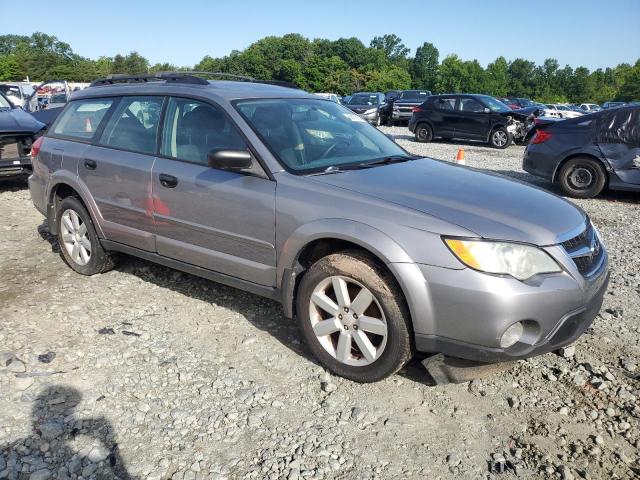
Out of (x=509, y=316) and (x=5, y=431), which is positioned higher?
(x=509, y=316)

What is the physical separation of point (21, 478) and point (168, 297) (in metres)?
A: 2.11

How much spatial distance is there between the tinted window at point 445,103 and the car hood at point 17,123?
12.4m

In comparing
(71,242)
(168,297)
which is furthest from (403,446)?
(71,242)

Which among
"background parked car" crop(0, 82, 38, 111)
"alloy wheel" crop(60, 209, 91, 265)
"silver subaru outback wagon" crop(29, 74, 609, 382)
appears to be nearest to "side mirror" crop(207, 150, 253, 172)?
"silver subaru outback wagon" crop(29, 74, 609, 382)

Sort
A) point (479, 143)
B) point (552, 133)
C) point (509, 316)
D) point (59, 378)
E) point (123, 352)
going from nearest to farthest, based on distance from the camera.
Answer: point (509, 316), point (59, 378), point (123, 352), point (552, 133), point (479, 143)

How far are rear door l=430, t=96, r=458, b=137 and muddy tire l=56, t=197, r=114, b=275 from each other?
14.3 m

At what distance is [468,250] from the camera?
266cm

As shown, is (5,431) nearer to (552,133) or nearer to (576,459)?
(576,459)

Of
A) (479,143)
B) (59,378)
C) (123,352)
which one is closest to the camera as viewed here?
(59,378)

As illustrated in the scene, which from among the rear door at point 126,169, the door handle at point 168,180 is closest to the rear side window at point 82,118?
the rear door at point 126,169

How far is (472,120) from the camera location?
1664 centimetres

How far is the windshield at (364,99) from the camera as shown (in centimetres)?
2525

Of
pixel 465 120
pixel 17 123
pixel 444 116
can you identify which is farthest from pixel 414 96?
pixel 17 123

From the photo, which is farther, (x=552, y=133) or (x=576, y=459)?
(x=552, y=133)
